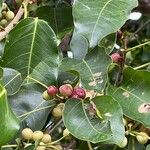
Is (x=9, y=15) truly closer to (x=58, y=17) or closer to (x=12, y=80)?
(x=58, y=17)

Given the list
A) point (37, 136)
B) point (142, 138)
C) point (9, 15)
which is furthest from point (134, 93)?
point (9, 15)

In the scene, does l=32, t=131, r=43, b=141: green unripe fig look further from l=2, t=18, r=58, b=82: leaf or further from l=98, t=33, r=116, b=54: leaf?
l=98, t=33, r=116, b=54: leaf

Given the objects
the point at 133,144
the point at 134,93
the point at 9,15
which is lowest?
the point at 133,144

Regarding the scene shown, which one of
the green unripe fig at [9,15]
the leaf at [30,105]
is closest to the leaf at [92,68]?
the leaf at [30,105]

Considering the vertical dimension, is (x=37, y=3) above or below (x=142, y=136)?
above

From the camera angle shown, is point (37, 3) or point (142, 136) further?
point (37, 3)

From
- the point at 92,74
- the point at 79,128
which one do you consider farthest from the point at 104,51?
the point at 79,128

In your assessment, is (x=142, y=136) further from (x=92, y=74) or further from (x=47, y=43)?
(x=47, y=43)
